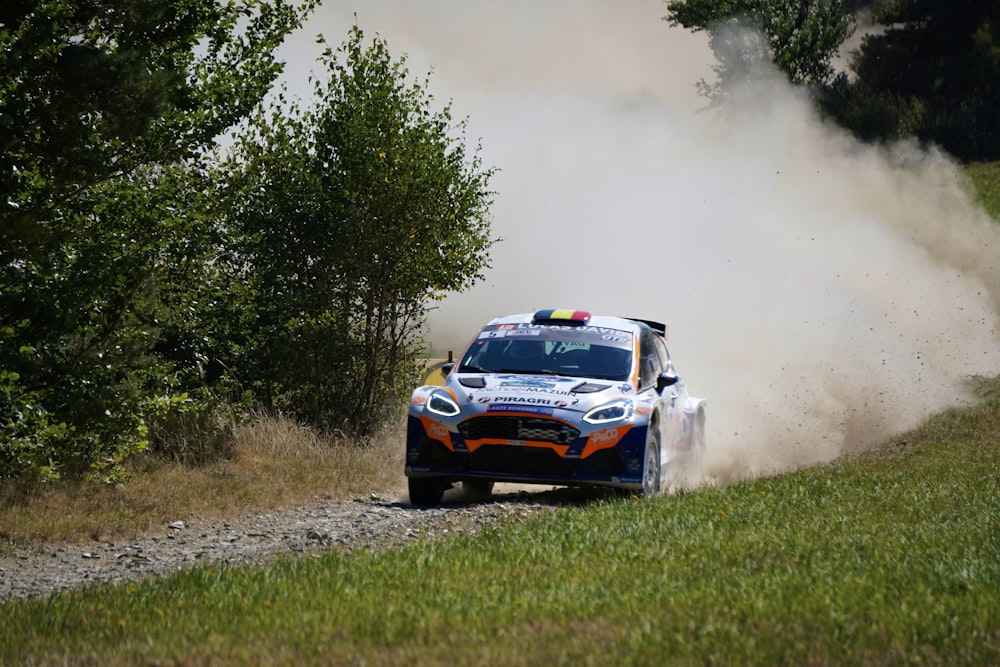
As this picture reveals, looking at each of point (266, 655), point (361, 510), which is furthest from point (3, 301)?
point (266, 655)

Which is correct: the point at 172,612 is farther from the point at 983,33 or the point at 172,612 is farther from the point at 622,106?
the point at 983,33

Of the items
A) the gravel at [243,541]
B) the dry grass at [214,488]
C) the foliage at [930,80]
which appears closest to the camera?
the gravel at [243,541]

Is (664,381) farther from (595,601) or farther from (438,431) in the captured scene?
(595,601)

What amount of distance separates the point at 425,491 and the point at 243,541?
2.57 metres

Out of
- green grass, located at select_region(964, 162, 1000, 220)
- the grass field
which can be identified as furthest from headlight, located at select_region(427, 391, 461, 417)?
green grass, located at select_region(964, 162, 1000, 220)

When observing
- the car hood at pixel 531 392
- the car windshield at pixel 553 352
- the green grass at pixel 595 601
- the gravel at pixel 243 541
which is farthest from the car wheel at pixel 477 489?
the green grass at pixel 595 601

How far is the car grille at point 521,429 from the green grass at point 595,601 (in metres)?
1.60

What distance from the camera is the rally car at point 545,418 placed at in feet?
39.7

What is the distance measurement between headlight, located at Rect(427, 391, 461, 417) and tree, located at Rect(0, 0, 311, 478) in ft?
8.97

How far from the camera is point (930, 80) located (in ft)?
190

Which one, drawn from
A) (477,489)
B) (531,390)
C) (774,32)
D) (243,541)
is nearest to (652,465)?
(531,390)

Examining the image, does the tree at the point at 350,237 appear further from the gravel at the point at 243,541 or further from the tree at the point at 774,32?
the tree at the point at 774,32

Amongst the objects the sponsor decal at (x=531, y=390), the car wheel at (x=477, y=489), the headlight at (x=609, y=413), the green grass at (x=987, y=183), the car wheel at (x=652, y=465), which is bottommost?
the car wheel at (x=477, y=489)

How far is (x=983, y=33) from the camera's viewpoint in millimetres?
54594
